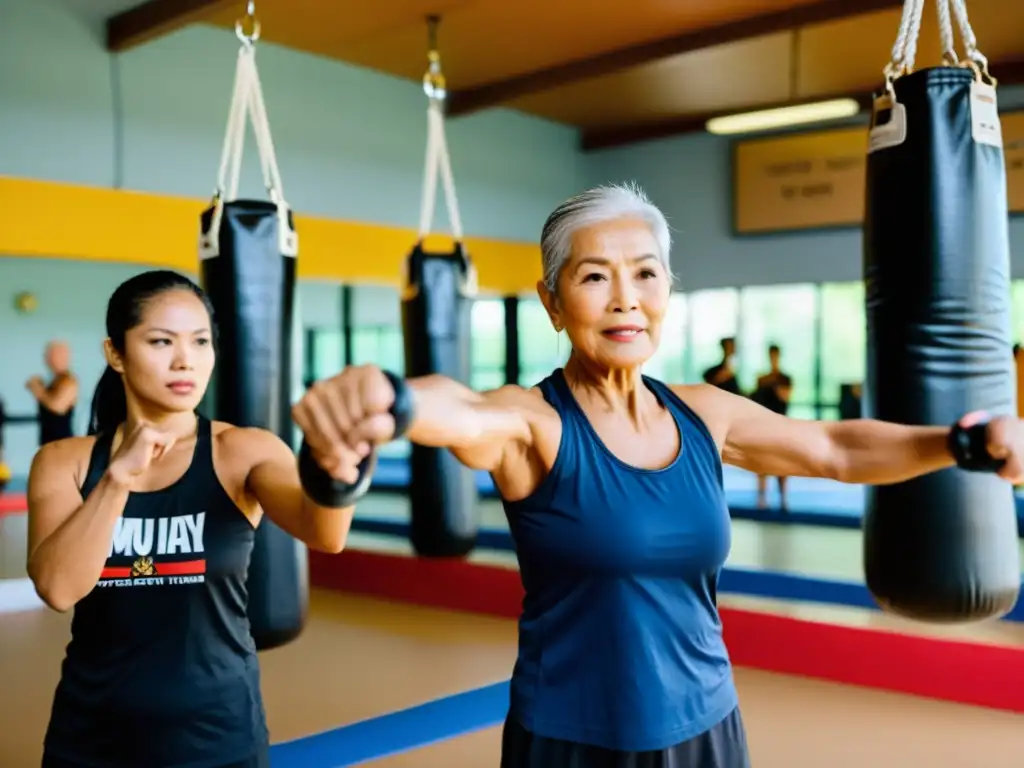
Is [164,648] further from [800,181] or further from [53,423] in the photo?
[800,181]

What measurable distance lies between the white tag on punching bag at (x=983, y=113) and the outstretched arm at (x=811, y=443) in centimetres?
97

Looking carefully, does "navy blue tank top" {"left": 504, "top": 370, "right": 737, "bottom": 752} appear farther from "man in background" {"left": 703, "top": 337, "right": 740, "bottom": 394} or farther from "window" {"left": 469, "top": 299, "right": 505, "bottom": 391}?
"window" {"left": 469, "top": 299, "right": 505, "bottom": 391}

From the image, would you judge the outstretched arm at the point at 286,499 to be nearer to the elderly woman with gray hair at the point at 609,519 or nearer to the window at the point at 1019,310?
the elderly woman with gray hair at the point at 609,519

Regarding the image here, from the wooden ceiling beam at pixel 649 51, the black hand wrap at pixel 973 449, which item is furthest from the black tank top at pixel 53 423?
the black hand wrap at pixel 973 449

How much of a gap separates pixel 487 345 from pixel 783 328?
11.0 feet

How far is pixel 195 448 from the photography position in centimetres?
158

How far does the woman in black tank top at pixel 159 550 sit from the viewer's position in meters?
1.39

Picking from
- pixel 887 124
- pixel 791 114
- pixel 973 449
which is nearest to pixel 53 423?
pixel 791 114

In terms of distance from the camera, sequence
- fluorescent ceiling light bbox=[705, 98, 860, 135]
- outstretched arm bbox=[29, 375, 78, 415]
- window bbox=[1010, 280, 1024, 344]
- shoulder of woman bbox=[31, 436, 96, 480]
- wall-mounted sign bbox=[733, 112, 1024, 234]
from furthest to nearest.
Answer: wall-mounted sign bbox=[733, 112, 1024, 234] → window bbox=[1010, 280, 1024, 344] → outstretched arm bbox=[29, 375, 78, 415] → fluorescent ceiling light bbox=[705, 98, 860, 135] → shoulder of woman bbox=[31, 436, 96, 480]

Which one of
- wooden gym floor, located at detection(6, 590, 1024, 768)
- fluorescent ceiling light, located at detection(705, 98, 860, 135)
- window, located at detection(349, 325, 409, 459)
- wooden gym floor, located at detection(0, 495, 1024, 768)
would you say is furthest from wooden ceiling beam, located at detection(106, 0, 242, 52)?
window, located at detection(349, 325, 409, 459)

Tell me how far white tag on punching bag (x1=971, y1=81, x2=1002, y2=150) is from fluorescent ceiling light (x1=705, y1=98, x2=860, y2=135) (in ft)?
13.6

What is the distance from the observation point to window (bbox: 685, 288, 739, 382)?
31.8ft

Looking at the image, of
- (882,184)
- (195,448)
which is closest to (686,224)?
(882,184)

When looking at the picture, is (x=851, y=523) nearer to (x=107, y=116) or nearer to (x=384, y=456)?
(x=107, y=116)
